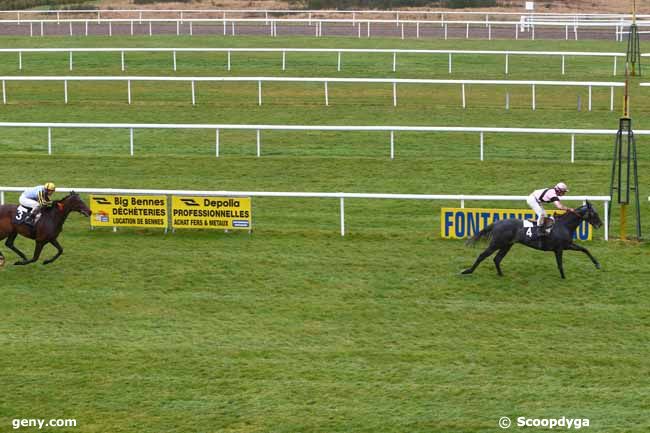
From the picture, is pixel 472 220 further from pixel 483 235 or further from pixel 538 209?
pixel 538 209

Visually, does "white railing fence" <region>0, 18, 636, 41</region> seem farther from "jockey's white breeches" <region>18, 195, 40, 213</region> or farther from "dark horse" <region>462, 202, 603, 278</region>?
"jockey's white breeches" <region>18, 195, 40, 213</region>

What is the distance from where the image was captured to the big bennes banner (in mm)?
16031

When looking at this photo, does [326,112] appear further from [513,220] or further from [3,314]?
[3,314]

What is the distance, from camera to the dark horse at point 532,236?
14250 millimetres

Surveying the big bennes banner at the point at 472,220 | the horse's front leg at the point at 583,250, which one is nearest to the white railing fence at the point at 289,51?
the big bennes banner at the point at 472,220

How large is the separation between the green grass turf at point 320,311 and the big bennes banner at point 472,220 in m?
0.24

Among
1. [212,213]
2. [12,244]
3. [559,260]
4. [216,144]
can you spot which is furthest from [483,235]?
[216,144]

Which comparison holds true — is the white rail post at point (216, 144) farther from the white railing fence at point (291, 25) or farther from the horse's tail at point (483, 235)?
the white railing fence at point (291, 25)

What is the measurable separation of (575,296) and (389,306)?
225cm

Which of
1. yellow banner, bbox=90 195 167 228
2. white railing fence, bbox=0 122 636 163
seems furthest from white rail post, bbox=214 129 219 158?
yellow banner, bbox=90 195 167 228

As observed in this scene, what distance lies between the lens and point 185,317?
1294cm

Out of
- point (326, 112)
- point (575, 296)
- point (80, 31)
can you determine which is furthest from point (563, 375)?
point (80, 31)

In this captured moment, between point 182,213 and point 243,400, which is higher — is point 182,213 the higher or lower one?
the higher one

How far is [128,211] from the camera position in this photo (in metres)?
16.8
